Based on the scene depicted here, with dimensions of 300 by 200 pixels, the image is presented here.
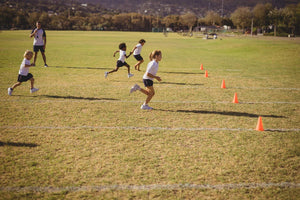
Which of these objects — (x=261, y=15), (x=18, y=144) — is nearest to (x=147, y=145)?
(x=18, y=144)

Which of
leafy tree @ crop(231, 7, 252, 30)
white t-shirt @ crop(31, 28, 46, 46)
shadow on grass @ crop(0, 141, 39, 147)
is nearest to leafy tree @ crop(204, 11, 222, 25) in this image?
leafy tree @ crop(231, 7, 252, 30)

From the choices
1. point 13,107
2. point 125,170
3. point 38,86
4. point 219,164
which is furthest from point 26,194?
point 38,86

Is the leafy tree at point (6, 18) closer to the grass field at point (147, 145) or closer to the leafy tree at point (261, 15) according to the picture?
the leafy tree at point (261, 15)

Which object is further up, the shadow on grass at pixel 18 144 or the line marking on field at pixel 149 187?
the shadow on grass at pixel 18 144

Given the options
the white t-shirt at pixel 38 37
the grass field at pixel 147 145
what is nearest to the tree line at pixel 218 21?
the white t-shirt at pixel 38 37

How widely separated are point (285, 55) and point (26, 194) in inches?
948

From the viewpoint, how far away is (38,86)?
9719 mm

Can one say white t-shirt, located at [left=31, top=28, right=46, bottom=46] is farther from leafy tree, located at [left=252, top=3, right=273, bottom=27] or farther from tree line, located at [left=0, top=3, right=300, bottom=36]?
leafy tree, located at [left=252, top=3, right=273, bottom=27]

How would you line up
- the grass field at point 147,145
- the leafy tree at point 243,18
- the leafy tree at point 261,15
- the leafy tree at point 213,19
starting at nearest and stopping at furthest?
1. the grass field at point 147,145
2. the leafy tree at point 261,15
3. the leafy tree at point 243,18
4. the leafy tree at point 213,19

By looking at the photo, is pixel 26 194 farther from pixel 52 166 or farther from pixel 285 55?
pixel 285 55

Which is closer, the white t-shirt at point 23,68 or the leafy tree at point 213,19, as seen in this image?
the white t-shirt at point 23,68

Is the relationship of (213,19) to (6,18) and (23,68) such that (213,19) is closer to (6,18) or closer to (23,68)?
(6,18)

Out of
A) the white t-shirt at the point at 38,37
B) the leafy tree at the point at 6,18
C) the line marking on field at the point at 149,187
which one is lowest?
the line marking on field at the point at 149,187

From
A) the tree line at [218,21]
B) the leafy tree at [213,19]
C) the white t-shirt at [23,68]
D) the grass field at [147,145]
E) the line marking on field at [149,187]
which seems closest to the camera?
the line marking on field at [149,187]
